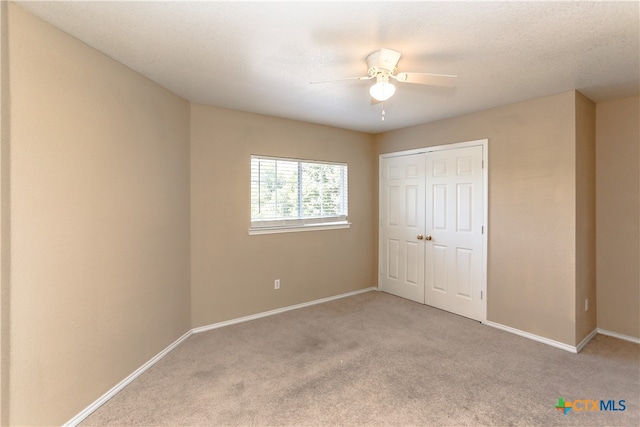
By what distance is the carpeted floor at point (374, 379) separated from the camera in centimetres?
198

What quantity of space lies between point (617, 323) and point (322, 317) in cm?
302

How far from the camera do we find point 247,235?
3568mm

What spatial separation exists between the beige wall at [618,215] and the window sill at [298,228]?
2837mm

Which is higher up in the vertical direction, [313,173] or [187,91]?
[187,91]

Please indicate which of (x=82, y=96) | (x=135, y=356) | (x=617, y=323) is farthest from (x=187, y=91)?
(x=617, y=323)

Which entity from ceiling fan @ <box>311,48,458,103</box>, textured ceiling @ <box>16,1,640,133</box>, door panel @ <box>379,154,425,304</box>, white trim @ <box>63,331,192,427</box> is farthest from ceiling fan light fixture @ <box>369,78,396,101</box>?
white trim @ <box>63,331,192,427</box>

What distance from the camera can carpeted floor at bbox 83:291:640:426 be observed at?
198 cm

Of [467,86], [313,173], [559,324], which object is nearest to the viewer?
[467,86]

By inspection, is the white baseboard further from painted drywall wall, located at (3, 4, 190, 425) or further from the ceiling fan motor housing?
the ceiling fan motor housing

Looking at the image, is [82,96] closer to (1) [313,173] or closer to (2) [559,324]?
(1) [313,173]

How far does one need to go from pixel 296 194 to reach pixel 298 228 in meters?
0.44

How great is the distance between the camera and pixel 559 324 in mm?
2902

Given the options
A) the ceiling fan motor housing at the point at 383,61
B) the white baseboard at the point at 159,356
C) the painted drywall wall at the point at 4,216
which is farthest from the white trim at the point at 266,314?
the ceiling fan motor housing at the point at 383,61

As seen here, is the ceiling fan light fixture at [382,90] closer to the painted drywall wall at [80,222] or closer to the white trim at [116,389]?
the painted drywall wall at [80,222]
